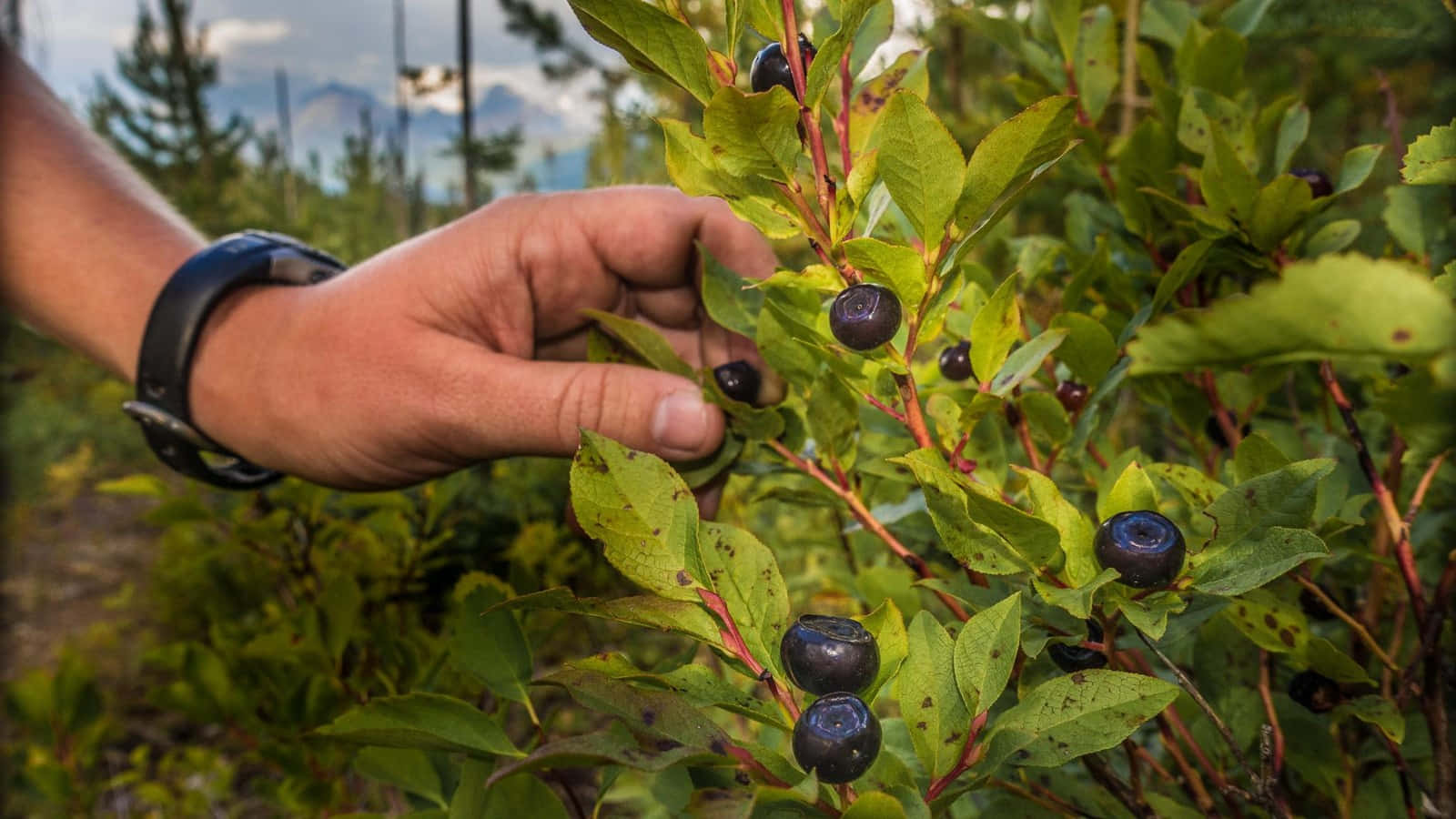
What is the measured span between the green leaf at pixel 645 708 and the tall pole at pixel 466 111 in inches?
215

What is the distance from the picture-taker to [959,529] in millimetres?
423

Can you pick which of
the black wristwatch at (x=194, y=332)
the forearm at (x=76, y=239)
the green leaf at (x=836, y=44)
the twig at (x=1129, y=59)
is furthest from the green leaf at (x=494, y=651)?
the twig at (x=1129, y=59)

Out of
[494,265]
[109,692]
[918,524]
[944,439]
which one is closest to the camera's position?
[944,439]

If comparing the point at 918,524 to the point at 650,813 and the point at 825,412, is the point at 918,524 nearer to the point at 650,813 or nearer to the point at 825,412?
the point at 825,412

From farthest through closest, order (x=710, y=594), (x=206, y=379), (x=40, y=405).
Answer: (x=40, y=405), (x=206, y=379), (x=710, y=594)

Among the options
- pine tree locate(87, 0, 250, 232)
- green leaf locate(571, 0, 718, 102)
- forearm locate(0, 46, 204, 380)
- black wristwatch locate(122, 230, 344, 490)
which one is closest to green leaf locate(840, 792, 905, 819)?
green leaf locate(571, 0, 718, 102)

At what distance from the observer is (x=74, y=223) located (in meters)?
1.29

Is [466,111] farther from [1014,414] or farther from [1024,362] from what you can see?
[1024,362]

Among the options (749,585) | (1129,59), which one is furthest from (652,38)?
(1129,59)

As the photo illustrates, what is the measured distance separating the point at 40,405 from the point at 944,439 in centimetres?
858

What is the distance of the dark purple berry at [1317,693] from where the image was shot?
1.85ft

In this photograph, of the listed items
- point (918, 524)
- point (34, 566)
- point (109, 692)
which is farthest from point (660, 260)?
point (34, 566)

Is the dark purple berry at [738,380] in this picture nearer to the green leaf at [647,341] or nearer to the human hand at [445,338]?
the green leaf at [647,341]

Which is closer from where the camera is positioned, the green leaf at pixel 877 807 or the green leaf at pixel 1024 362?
the green leaf at pixel 877 807
